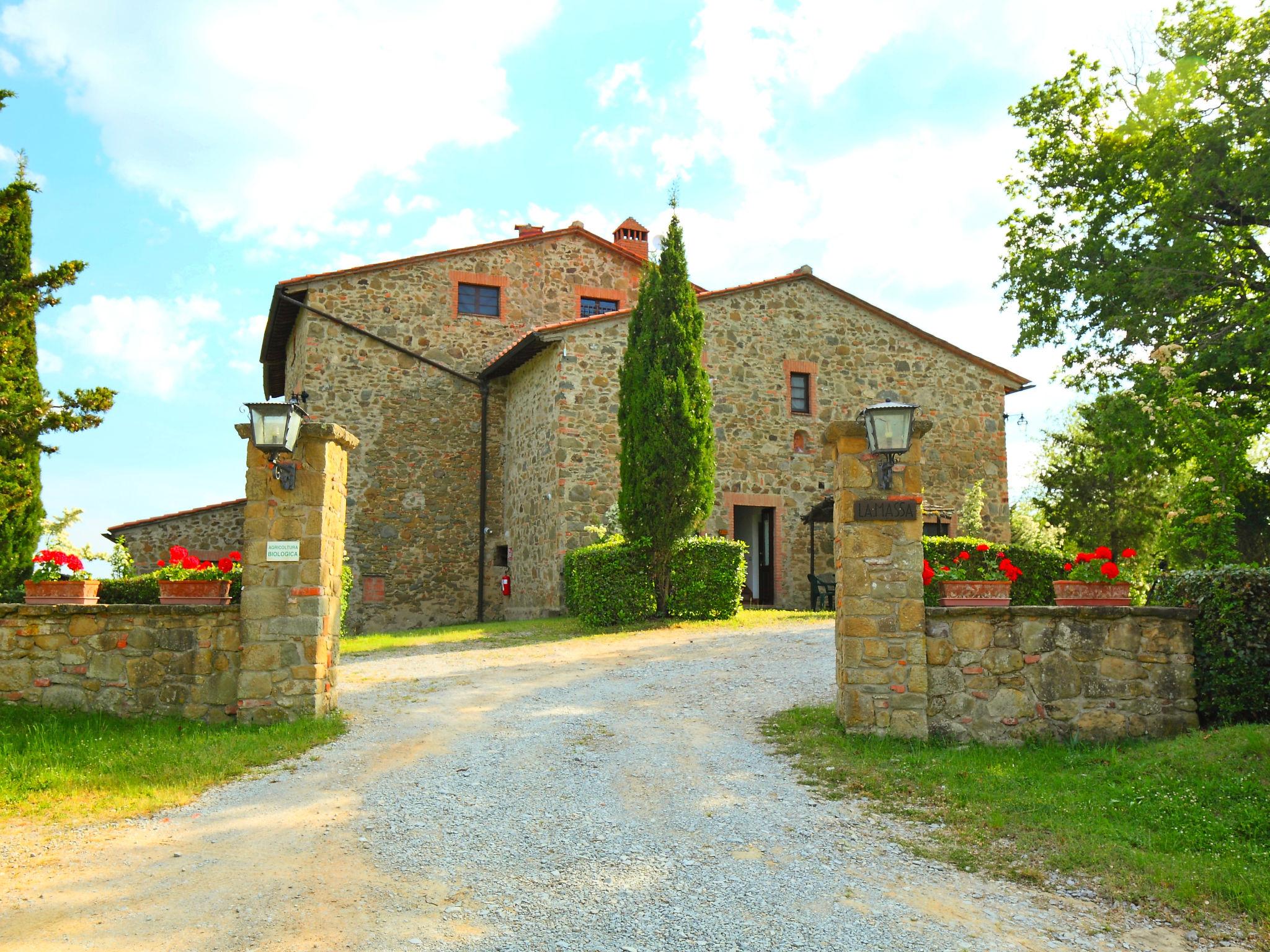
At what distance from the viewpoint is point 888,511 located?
6.88 meters

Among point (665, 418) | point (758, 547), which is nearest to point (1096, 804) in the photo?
point (665, 418)

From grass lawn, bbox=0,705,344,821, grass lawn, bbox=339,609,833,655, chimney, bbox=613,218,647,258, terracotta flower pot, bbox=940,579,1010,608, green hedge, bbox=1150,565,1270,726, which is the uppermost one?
chimney, bbox=613,218,647,258

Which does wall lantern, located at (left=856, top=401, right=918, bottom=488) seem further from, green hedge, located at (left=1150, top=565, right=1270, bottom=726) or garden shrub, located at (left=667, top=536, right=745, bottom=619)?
garden shrub, located at (left=667, top=536, right=745, bottom=619)

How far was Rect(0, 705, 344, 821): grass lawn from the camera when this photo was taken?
5.49 metres

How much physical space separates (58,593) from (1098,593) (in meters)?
8.60

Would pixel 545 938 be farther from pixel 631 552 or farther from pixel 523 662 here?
pixel 631 552

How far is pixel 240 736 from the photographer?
21.9 ft

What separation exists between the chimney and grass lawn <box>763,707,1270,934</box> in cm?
1603

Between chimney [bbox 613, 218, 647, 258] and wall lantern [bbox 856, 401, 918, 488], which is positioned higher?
chimney [bbox 613, 218, 647, 258]

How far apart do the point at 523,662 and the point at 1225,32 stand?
52.9 feet

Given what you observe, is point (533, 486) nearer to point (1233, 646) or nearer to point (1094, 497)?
point (1233, 646)

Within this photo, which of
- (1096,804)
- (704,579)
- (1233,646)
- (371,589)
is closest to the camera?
(1096,804)

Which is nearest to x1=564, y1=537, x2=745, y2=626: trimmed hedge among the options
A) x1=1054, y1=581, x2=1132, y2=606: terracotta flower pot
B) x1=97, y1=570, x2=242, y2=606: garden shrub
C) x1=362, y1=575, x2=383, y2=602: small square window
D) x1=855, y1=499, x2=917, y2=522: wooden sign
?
x1=97, y1=570, x2=242, y2=606: garden shrub

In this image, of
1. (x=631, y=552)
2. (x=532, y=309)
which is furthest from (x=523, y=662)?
(x=532, y=309)
